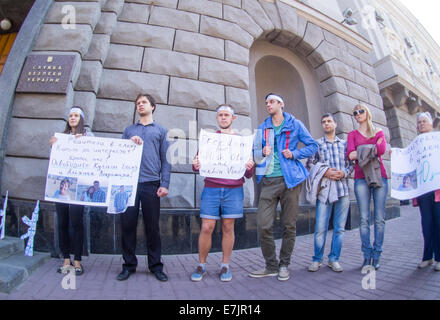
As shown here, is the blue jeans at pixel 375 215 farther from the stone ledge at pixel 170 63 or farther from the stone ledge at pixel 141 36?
the stone ledge at pixel 141 36

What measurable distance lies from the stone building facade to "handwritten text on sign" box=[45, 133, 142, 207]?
0.99 m

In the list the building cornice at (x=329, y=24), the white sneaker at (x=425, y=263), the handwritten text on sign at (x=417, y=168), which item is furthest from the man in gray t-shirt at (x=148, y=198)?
the building cornice at (x=329, y=24)

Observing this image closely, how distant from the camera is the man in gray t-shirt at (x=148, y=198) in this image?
262cm

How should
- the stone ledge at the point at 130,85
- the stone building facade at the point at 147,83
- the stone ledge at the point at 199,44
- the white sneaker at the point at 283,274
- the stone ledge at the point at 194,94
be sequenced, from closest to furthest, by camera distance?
the white sneaker at the point at 283,274 → the stone building facade at the point at 147,83 → the stone ledge at the point at 130,85 → the stone ledge at the point at 194,94 → the stone ledge at the point at 199,44

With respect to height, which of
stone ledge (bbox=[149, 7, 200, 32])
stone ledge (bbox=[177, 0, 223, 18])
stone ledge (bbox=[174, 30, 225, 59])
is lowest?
stone ledge (bbox=[174, 30, 225, 59])

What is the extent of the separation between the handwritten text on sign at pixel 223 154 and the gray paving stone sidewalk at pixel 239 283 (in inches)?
46.4

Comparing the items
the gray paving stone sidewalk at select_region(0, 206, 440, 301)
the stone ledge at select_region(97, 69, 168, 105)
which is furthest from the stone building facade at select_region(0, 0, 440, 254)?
the gray paving stone sidewalk at select_region(0, 206, 440, 301)

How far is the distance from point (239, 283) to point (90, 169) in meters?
2.09

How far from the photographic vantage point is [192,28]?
14.9 feet

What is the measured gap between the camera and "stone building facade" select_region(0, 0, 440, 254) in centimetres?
343

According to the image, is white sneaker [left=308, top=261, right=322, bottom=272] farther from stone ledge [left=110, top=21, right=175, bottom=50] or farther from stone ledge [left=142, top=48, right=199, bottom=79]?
stone ledge [left=110, top=21, right=175, bottom=50]

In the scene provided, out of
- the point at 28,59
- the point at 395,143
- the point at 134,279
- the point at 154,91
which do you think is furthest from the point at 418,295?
the point at 395,143

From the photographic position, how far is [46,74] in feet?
11.9

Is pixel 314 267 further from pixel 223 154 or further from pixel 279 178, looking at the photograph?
pixel 223 154
